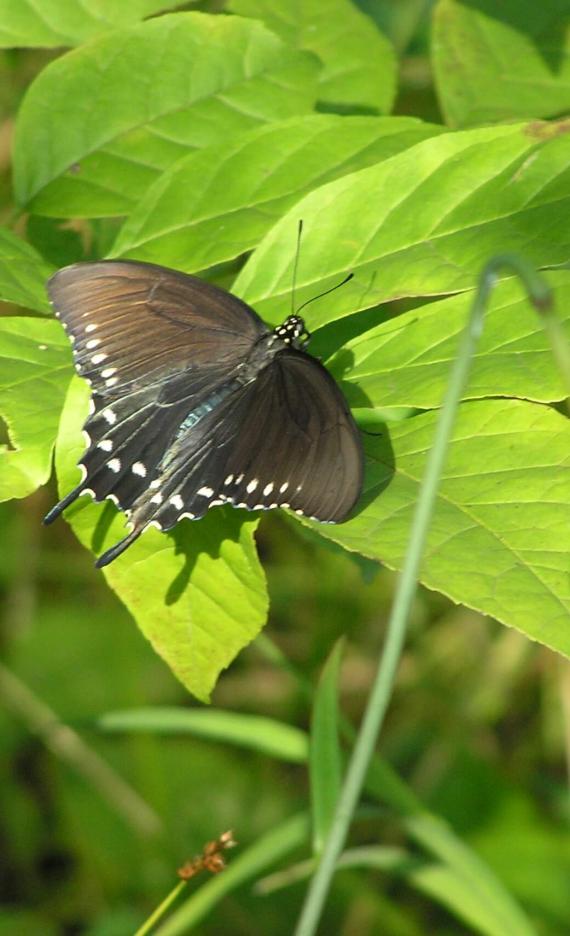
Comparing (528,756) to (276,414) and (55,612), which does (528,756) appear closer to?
(55,612)

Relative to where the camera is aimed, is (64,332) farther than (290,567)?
No

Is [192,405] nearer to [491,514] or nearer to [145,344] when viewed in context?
[145,344]

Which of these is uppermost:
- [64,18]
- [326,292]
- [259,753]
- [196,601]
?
[64,18]

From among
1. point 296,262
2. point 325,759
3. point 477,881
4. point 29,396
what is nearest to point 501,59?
point 296,262

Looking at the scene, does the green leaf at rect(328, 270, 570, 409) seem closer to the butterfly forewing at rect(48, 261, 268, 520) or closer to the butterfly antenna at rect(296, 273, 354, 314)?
the butterfly antenna at rect(296, 273, 354, 314)

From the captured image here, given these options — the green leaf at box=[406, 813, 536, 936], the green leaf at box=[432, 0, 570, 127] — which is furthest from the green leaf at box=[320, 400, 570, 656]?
the green leaf at box=[406, 813, 536, 936]

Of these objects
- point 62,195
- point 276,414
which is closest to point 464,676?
point 276,414

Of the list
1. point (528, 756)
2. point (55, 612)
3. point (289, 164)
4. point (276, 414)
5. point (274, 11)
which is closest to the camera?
point (289, 164)
